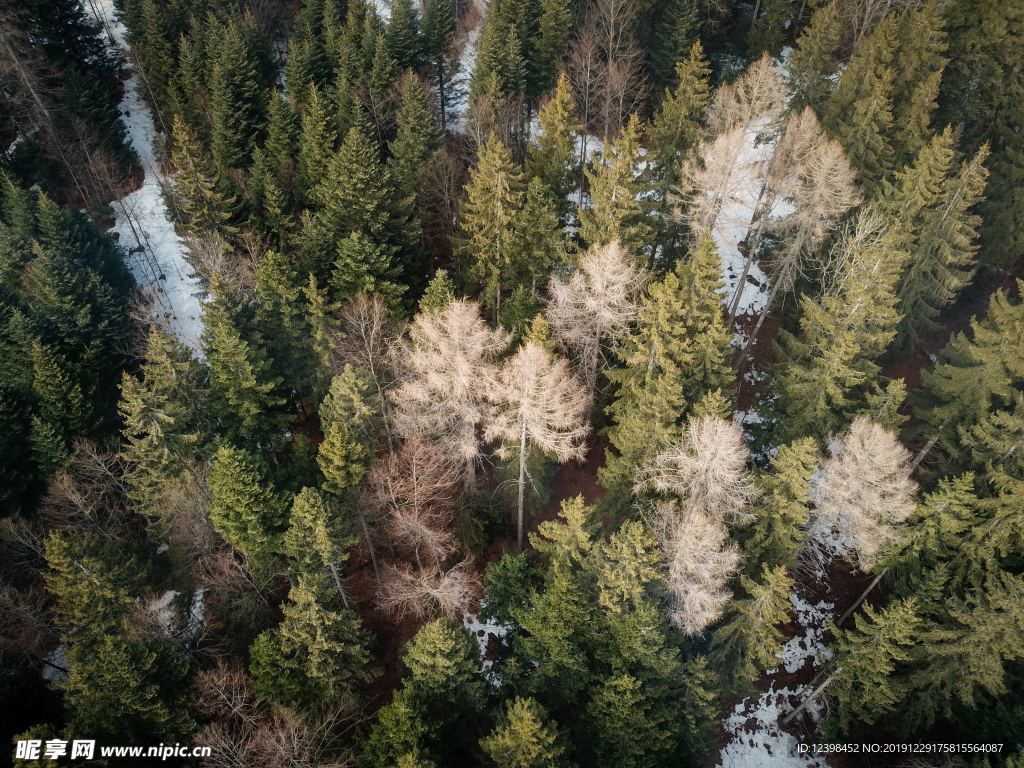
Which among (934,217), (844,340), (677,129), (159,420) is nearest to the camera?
(844,340)

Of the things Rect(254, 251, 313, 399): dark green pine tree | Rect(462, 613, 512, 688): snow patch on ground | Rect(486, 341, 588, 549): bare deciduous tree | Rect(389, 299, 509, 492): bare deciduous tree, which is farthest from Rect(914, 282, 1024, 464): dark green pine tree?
Rect(254, 251, 313, 399): dark green pine tree

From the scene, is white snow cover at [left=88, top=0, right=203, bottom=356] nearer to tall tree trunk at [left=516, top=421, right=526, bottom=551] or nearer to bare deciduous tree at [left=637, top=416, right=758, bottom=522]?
tall tree trunk at [left=516, top=421, right=526, bottom=551]

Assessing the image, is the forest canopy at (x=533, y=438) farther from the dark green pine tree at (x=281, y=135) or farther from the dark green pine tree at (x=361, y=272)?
the dark green pine tree at (x=281, y=135)

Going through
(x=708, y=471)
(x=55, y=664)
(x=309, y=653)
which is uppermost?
(x=708, y=471)

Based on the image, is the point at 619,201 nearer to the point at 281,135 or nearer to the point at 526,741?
the point at 526,741

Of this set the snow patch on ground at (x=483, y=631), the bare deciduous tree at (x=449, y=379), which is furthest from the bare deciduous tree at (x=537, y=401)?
the snow patch on ground at (x=483, y=631)

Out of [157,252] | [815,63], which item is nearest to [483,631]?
[157,252]
